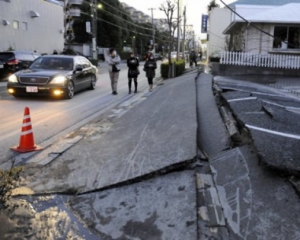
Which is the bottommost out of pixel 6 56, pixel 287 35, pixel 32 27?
pixel 6 56

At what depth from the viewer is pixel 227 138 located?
5469 millimetres

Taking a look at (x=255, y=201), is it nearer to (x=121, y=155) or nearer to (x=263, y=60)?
(x=121, y=155)

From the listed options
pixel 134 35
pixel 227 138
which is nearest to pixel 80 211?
pixel 227 138

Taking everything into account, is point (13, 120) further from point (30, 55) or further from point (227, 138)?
point (30, 55)

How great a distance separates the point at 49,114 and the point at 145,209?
20.9 feet

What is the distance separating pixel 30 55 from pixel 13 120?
1272 centimetres

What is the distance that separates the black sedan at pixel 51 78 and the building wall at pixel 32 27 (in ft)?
53.8

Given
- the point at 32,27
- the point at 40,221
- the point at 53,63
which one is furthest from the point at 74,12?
the point at 40,221

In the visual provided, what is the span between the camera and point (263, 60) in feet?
68.2

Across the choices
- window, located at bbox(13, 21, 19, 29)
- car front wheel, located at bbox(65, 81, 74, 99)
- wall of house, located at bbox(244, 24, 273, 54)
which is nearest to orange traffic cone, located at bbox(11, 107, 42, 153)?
car front wheel, located at bbox(65, 81, 74, 99)

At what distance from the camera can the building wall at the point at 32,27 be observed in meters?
28.4

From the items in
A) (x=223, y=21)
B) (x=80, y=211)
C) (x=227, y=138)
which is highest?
(x=223, y=21)

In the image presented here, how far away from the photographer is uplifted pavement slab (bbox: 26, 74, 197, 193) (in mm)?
4523

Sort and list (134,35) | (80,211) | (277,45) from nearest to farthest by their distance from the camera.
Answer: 1. (80,211)
2. (277,45)
3. (134,35)
